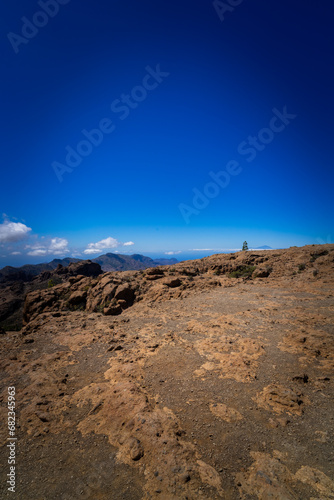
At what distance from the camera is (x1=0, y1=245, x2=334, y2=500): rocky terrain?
4.04 m

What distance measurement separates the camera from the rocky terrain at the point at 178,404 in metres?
4.04

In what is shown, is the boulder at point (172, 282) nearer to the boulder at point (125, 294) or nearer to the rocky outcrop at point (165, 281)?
the rocky outcrop at point (165, 281)

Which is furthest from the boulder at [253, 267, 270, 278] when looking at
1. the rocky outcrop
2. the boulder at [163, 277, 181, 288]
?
the boulder at [163, 277, 181, 288]

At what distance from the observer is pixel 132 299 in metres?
16.6

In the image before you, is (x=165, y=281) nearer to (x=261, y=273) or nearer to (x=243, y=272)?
(x=243, y=272)

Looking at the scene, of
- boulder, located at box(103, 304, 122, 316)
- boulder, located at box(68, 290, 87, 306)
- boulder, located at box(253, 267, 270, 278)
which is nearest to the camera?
boulder, located at box(103, 304, 122, 316)

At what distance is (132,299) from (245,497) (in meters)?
13.7

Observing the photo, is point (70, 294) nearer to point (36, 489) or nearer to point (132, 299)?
point (132, 299)

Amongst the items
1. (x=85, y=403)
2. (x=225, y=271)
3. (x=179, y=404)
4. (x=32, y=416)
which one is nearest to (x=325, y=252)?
(x=225, y=271)

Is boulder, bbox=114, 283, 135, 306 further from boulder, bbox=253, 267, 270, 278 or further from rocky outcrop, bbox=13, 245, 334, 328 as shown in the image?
boulder, bbox=253, 267, 270, 278

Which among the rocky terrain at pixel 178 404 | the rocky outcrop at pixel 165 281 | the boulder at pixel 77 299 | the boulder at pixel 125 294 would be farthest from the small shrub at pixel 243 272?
the boulder at pixel 77 299

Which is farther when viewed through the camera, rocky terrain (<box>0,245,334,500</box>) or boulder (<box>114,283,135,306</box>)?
boulder (<box>114,283,135,306</box>)

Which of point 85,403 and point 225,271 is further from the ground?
point 225,271

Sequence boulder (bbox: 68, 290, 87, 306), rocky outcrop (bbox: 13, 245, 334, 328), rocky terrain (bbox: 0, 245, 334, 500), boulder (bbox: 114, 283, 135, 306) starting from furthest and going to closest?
boulder (bbox: 68, 290, 87, 306) < rocky outcrop (bbox: 13, 245, 334, 328) < boulder (bbox: 114, 283, 135, 306) < rocky terrain (bbox: 0, 245, 334, 500)
